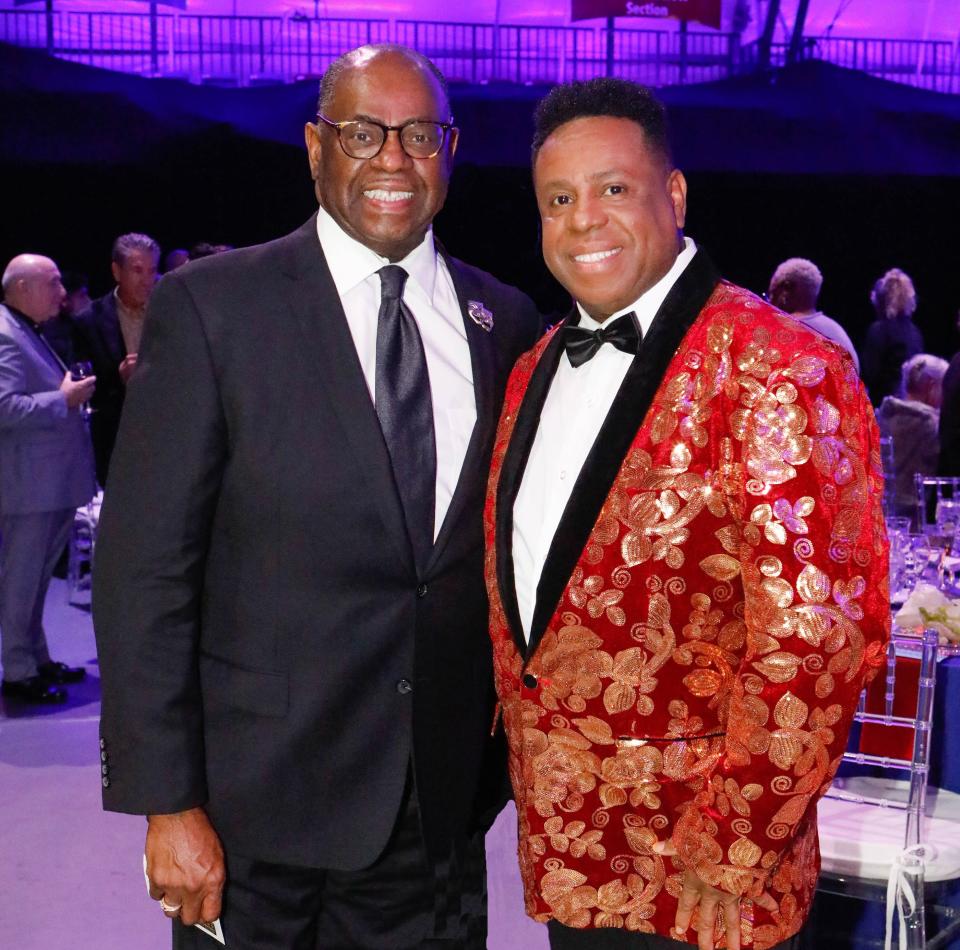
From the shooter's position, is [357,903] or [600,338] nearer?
[600,338]

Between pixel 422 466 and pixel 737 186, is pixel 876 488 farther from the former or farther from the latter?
pixel 737 186

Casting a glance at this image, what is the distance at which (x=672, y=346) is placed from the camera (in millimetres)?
1563

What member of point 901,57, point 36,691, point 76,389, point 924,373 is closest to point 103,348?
point 76,389

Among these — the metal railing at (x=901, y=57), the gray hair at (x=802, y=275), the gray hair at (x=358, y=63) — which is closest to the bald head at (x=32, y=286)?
the gray hair at (x=802, y=275)

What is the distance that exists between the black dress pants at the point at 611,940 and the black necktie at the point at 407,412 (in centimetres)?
53

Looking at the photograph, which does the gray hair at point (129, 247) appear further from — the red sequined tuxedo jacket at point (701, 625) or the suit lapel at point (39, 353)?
the red sequined tuxedo jacket at point (701, 625)

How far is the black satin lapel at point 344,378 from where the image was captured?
1743 mm

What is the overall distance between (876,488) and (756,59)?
831 cm

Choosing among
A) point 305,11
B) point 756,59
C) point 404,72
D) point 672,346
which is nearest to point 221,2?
point 305,11

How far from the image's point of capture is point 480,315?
1.99 meters

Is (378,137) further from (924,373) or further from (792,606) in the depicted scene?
(924,373)

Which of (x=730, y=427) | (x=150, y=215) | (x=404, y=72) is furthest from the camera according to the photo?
(x=150, y=215)

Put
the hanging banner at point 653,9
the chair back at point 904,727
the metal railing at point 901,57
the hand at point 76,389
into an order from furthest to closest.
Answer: the metal railing at point 901,57 < the hanging banner at point 653,9 < the hand at point 76,389 < the chair back at point 904,727

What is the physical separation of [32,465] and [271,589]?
11.1ft
